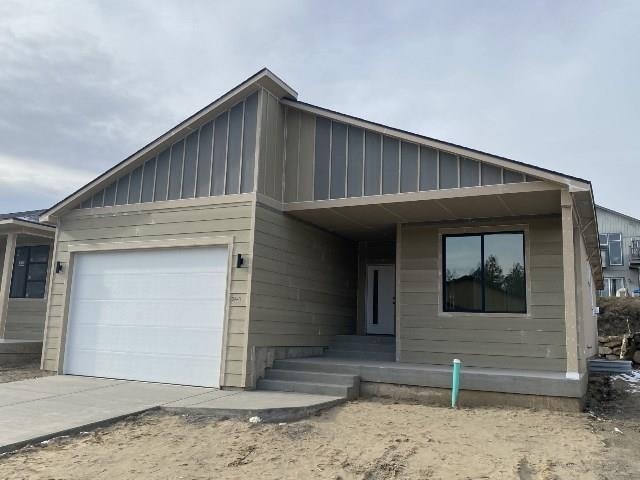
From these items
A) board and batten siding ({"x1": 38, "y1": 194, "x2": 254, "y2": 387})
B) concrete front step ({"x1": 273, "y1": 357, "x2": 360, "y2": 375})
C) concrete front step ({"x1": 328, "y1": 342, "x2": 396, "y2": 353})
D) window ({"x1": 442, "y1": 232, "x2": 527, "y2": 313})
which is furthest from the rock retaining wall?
board and batten siding ({"x1": 38, "y1": 194, "x2": 254, "y2": 387})

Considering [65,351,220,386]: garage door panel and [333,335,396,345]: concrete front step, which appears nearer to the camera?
[65,351,220,386]: garage door panel

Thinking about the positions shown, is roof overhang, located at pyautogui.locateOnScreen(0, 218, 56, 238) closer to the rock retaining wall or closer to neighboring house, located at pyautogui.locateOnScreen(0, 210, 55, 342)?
neighboring house, located at pyautogui.locateOnScreen(0, 210, 55, 342)

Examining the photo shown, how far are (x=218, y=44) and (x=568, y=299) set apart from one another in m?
7.10

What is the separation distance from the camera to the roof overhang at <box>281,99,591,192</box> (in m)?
7.42

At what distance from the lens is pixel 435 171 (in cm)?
831

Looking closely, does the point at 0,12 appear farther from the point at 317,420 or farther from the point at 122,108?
the point at 317,420

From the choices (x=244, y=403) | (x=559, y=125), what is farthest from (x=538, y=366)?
(x=559, y=125)

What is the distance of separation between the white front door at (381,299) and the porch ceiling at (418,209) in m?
1.85

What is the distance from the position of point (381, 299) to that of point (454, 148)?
489 cm

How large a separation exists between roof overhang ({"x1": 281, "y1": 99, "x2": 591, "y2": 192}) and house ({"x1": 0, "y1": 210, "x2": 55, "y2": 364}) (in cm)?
779

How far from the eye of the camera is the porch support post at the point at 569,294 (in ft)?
24.2

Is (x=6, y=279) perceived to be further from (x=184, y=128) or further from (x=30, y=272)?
(x=184, y=128)

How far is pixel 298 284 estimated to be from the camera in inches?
388

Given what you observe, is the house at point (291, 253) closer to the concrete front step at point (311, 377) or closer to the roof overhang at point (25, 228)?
the concrete front step at point (311, 377)
